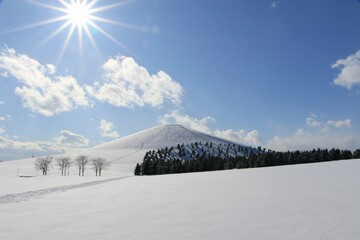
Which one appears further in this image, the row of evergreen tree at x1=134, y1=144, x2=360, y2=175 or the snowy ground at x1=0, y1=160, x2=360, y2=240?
the row of evergreen tree at x1=134, y1=144, x2=360, y2=175

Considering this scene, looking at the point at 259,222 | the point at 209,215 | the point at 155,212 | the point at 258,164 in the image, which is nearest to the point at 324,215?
the point at 259,222

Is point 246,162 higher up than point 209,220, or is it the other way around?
point 246,162

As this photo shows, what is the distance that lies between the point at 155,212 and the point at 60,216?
4.36m

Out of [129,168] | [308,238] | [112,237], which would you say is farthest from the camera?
[129,168]

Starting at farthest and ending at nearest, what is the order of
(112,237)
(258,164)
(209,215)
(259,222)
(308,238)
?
(258,164) → (209,215) → (259,222) → (112,237) → (308,238)

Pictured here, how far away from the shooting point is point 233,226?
345 inches

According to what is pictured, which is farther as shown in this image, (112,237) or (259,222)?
(259,222)

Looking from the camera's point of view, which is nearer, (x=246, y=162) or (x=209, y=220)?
(x=209, y=220)

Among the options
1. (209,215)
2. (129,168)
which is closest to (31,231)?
(209,215)

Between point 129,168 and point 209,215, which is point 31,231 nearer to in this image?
point 209,215

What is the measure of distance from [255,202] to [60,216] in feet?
30.2

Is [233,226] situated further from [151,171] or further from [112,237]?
[151,171]

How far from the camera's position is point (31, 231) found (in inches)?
375

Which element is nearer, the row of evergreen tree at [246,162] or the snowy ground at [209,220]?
the snowy ground at [209,220]
